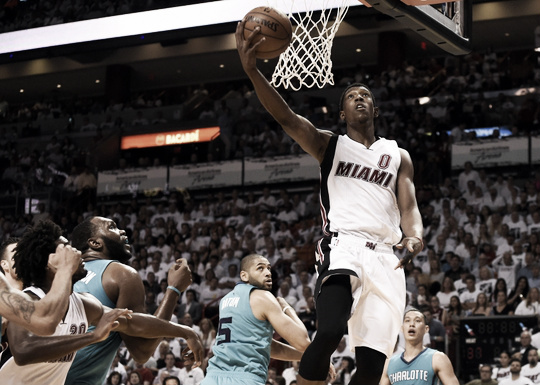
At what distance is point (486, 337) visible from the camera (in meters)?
10.5

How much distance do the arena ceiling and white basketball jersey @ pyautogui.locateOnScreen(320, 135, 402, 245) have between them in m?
14.8

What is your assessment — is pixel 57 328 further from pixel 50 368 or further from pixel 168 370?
pixel 168 370

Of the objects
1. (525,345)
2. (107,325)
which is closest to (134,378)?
(525,345)

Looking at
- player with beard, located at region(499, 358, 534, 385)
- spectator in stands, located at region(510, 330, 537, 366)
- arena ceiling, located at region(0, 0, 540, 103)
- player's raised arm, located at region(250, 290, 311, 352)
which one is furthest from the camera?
arena ceiling, located at region(0, 0, 540, 103)

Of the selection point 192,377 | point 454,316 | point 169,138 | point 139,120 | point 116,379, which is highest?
point 139,120

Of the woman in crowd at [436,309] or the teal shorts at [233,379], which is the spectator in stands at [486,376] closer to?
the woman in crowd at [436,309]

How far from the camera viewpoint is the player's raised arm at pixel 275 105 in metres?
4.40

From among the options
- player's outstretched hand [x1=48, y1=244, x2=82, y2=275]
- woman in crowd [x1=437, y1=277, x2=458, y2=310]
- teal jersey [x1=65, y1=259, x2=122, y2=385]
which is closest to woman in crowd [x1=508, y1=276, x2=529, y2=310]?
woman in crowd [x1=437, y1=277, x2=458, y2=310]

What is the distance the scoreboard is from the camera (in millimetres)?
10383

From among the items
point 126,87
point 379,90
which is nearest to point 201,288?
point 379,90

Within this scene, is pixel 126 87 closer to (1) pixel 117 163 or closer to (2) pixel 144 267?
(1) pixel 117 163

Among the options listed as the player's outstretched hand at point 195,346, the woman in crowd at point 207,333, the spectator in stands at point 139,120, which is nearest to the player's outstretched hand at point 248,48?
the player's outstretched hand at point 195,346

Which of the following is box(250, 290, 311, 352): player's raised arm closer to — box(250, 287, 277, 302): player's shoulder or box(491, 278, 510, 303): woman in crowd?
box(250, 287, 277, 302): player's shoulder

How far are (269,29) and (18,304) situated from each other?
6.62 feet
